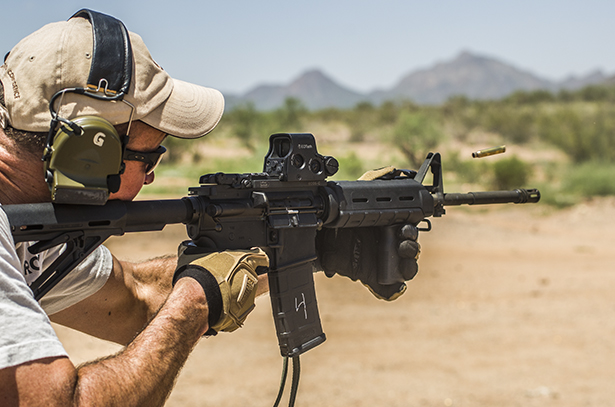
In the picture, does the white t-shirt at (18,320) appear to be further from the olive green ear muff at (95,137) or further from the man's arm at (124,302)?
the man's arm at (124,302)

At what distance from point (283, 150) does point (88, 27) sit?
0.92 m

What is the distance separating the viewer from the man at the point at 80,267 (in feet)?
5.22

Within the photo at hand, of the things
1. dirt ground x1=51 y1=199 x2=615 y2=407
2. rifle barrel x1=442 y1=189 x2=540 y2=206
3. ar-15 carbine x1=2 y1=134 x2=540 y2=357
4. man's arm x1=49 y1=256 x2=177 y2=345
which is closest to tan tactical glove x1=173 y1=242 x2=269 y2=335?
ar-15 carbine x1=2 y1=134 x2=540 y2=357

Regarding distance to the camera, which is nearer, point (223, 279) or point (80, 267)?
point (223, 279)

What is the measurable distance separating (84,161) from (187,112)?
0.46 m

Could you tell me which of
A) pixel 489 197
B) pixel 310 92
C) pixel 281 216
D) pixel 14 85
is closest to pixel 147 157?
pixel 14 85

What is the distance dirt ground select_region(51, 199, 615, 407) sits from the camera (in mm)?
5953

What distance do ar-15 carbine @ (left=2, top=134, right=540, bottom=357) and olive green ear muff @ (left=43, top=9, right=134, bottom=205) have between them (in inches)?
4.0

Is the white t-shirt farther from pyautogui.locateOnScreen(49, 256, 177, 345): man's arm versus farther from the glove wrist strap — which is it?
pyautogui.locateOnScreen(49, 256, 177, 345): man's arm

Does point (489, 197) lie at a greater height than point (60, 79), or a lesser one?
lesser

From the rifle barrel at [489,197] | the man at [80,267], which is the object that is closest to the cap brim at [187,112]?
the man at [80,267]

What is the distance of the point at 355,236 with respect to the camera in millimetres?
3031

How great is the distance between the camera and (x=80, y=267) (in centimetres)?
254

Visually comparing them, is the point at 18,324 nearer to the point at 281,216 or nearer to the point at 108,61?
the point at 108,61
